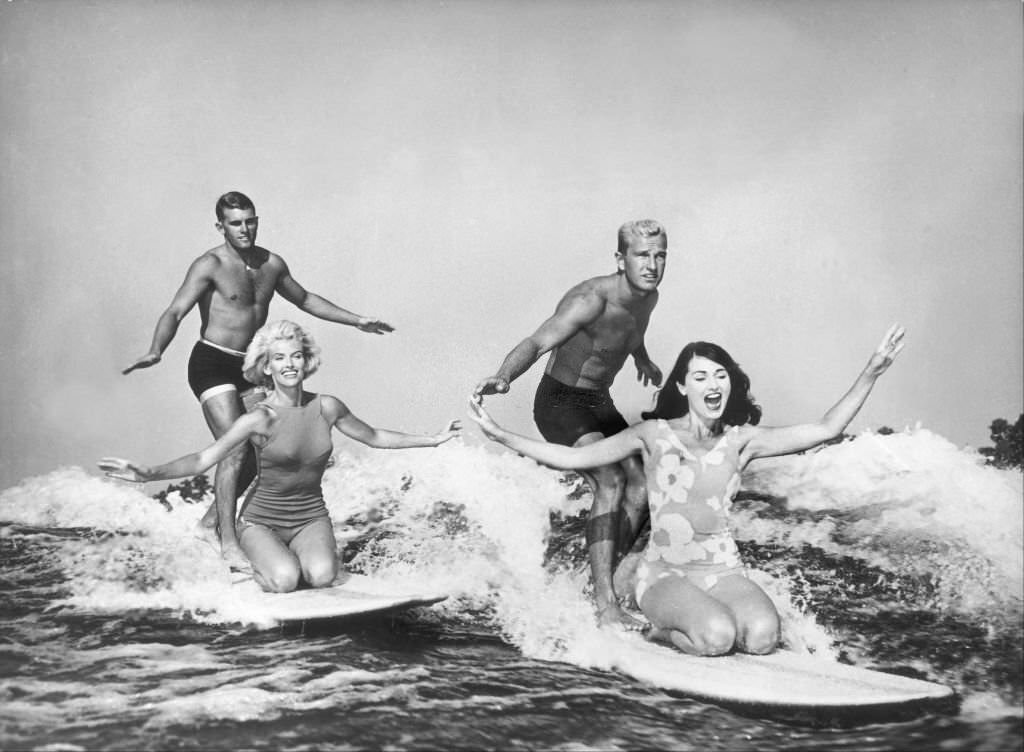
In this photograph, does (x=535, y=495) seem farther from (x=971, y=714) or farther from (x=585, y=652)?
(x=971, y=714)

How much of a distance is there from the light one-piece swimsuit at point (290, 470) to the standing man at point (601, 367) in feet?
3.45

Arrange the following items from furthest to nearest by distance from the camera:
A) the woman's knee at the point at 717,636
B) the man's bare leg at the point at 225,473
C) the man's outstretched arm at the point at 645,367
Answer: the man's outstretched arm at the point at 645,367
the man's bare leg at the point at 225,473
the woman's knee at the point at 717,636

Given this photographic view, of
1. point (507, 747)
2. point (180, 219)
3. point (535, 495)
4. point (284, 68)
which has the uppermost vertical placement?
point (284, 68)

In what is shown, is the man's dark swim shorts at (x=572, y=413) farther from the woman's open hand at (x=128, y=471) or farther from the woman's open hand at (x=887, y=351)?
the woman's open hand at (x=128, y=471)

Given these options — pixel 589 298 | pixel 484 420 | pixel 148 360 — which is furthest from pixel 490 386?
pixel 148 360

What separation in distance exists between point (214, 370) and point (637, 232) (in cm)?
237

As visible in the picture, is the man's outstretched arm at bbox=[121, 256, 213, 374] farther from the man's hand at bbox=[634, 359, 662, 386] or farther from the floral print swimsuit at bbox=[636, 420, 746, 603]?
the floral print swimsuit at bbox=[636, 420, 746, 603]

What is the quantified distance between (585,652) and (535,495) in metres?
1.57

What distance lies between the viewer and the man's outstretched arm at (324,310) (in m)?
5.87

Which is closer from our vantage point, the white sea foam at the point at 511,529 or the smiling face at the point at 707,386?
the smiling face at the point at 707,386

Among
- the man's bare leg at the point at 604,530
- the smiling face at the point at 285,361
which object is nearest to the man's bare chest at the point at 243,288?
the smiling face at the point at 285,361

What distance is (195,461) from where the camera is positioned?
483 cm

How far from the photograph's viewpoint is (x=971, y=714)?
4219mm

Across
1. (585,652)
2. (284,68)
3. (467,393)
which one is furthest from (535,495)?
(284,68)
